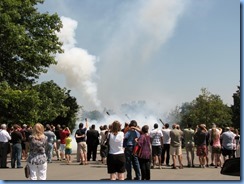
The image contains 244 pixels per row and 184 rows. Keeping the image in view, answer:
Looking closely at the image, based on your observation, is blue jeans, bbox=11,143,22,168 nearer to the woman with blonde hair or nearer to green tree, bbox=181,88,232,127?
the woman with blonde hair

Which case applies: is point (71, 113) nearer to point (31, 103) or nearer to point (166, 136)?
point (31, 103)

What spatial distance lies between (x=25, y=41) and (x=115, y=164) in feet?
67.3

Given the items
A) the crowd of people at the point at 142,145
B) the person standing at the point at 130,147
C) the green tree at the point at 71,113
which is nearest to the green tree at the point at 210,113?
Result: the green tree at the point at 71,113

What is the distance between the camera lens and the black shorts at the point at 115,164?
9.96m

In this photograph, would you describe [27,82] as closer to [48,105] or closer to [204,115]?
[48,105]

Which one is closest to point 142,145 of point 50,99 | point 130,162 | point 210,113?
point 130,162

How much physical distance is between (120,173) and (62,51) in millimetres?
22671

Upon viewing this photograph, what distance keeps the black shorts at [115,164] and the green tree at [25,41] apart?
19199 millimetres

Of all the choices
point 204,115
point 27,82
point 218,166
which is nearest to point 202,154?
point 218,166

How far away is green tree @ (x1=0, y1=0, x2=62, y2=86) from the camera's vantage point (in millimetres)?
27875

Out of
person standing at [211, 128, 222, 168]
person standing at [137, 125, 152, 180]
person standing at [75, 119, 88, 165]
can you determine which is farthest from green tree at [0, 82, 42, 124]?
person standing at [137, 125, 152, 180]

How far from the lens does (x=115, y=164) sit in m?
10.0

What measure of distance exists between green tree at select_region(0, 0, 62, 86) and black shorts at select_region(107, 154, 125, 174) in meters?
19.2

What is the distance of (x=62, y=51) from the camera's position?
3177cm
